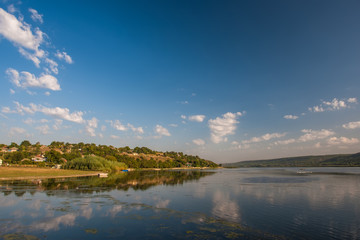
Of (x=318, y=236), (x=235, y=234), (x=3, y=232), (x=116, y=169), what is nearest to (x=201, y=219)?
(x=235, y=234)

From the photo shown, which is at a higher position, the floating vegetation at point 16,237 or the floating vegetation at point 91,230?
the floating vegetation at point 16,237

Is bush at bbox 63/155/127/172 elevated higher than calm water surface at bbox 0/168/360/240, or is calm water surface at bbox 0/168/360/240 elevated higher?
bush at bbox 63/155/127/172

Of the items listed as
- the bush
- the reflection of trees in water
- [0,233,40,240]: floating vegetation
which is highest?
the bush

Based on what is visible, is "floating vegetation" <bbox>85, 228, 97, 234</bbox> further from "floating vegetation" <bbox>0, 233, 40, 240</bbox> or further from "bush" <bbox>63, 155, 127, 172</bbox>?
"bush" <bbox>63, 155, 127, 172</bbox>

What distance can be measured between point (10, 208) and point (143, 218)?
2162 centimetres

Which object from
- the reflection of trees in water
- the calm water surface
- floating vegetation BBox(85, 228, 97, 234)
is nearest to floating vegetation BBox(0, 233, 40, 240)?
the calm water surface

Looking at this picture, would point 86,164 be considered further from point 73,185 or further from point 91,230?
point 91,230

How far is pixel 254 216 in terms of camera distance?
2845 centimetres

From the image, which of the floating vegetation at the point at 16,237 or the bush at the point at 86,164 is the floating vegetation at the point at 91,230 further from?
the bush at the point at 86,164

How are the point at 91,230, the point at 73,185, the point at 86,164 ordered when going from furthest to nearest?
the point at 86,164
the point at 73,185
the point at 91,230

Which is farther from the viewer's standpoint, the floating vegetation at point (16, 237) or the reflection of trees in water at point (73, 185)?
the reflection of trees in water at point (73, 185)

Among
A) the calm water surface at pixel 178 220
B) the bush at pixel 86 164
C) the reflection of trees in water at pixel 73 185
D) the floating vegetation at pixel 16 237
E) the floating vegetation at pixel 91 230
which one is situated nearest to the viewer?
the floating vegetation at pixel 16 237

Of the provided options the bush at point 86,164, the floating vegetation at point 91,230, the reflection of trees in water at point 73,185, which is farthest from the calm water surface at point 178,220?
the bush at point 86,164

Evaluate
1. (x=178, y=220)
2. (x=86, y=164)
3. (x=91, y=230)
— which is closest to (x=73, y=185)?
(x=91, y=230)
